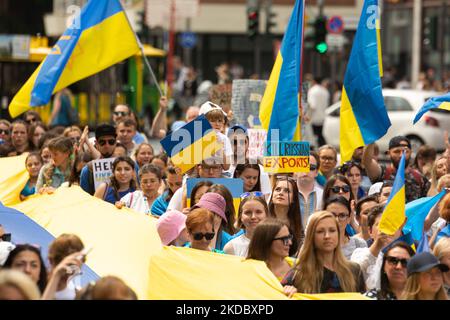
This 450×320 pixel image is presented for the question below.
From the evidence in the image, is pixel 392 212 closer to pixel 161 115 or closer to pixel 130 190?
pixel 130 190

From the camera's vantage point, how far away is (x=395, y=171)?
13.3 meters

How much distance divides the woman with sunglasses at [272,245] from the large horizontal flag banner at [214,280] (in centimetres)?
13

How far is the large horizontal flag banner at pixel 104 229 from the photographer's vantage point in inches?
368

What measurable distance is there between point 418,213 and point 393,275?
2.92m

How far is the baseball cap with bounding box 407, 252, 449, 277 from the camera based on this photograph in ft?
23.6

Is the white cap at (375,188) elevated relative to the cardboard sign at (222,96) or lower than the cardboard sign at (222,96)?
lower

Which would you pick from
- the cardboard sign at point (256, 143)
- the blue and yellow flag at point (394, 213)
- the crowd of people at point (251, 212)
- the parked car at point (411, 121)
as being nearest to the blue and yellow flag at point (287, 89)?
the cardboard sign at point (256, 143)

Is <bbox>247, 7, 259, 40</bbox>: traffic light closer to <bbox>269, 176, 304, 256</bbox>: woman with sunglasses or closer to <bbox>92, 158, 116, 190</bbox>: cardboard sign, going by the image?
<bbox>92, 158, 116, 190</bbox>: cardboard sign

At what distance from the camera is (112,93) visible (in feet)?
105

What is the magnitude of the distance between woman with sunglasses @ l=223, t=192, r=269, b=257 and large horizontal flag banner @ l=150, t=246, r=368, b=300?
1.07 meters

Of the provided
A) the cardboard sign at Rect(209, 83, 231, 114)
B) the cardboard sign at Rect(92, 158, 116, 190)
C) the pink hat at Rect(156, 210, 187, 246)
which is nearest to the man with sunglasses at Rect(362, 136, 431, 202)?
the cardboard sign at Rect(209, 83, 231, 114)

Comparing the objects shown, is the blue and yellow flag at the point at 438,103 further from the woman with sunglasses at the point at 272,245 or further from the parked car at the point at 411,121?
the parked car at the point at 411,121

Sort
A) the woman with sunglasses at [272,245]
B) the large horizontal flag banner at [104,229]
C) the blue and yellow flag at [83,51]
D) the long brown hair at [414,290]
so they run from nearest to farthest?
the long brown hair at [414,290] < the woman with sunglasses at [272,245] < the large horizontal flag banner at [104,229] < the blue and yellow flag at [83,51]
